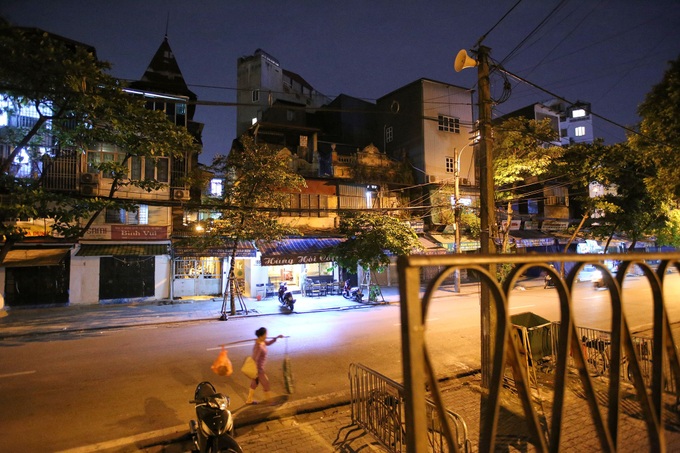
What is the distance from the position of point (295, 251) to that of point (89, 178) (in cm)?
1137

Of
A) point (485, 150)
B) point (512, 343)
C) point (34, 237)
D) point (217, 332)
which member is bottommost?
point (217, 332)

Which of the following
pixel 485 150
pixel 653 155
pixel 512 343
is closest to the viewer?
pixel 512 343

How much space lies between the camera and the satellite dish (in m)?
8.34

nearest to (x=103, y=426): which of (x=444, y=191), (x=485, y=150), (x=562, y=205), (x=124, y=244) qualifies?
(x=485, y=150)

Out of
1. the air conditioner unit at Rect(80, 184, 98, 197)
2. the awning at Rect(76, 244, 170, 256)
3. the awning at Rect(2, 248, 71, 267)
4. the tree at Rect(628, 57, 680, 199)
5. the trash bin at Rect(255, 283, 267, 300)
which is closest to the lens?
the tree at Rect(628, 57, 680, 199)

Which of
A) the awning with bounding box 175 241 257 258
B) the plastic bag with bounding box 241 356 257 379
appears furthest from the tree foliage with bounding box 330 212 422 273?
the plastic bag with bounding box 241 356 257 379

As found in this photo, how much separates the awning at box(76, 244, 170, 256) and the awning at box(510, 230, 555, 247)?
80.8 ft

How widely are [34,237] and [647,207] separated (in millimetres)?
33546

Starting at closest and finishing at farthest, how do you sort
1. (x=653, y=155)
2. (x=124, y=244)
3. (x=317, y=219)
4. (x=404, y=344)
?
1. (x=404, y=344)
2. (x=653, y=155)
3. (x=124, y=244)
4. (x=317, y=219)

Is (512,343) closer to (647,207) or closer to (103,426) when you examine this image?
(103,426)

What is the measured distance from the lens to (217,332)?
1314cm

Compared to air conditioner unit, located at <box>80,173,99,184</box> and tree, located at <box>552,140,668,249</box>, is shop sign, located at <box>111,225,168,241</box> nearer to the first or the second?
air conditioner unit, located at <box>80,173,99,184</box>

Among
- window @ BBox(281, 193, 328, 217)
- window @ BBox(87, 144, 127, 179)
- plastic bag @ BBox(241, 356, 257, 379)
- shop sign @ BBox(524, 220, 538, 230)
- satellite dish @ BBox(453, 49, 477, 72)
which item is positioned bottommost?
plastic bag @ BBox(241, 356, 257, 379)

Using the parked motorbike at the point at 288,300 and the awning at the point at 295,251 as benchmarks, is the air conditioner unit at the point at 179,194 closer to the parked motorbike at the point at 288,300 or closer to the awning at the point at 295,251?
the awning at the point at 295,251
